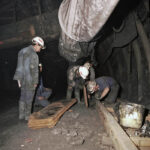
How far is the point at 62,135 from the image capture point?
126 inches

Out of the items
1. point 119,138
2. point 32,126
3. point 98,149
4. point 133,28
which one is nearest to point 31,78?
point 32,126

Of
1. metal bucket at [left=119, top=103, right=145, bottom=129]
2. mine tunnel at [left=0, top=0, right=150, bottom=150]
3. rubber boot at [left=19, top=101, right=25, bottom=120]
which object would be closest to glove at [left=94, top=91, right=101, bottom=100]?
mine tunnel at [left=0, top=0, right=150, bottom=150]

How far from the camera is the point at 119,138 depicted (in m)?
2.34

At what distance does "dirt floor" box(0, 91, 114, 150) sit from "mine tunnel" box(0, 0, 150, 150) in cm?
5

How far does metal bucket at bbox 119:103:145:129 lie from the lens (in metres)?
2.78

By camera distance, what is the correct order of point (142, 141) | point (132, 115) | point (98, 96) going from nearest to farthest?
point (142, 141) → point (132, 115) → point (98, 96)

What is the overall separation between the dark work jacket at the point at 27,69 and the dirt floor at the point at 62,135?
109 centimetres

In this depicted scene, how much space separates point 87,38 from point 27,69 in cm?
196

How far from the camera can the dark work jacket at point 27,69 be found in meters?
4.05

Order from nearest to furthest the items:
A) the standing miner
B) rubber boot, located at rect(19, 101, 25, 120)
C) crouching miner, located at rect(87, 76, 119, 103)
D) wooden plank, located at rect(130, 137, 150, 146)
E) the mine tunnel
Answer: wooden plank, located at rect(130, 137, 150, 146)
the mine tunnel
rubber boot, located at rect(19, 101, 25, 120)
crouching miner, located at rect(87, 76, 119, 103)
the standing miner

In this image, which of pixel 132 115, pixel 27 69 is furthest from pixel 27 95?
pixel 132 115

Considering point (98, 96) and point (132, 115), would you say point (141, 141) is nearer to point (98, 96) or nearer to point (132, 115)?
point (132, 115)

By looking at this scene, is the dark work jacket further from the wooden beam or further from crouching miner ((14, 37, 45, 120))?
the wooden beam

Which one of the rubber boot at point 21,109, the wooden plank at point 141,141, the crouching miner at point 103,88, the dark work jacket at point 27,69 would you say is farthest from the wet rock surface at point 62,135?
the dark work jacket at point 27,69
